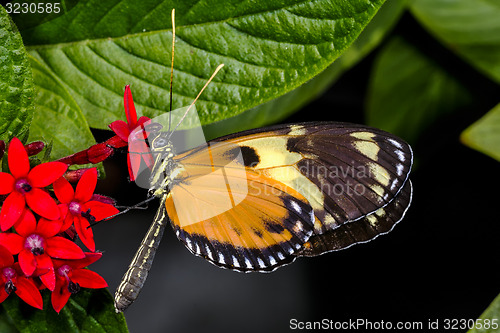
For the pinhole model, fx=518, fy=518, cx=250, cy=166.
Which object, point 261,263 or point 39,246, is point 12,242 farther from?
point 261,263

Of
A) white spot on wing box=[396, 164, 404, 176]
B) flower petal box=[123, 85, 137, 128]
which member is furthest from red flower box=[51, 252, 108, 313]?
white spot on wing box=[396, 164, 404, 176]

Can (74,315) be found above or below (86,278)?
below

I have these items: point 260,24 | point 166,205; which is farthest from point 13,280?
point 260,24

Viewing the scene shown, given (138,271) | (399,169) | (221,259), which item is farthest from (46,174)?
(399,169)

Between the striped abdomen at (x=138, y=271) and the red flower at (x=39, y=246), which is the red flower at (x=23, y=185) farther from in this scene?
the striped abdomen at (x=138, y=271)

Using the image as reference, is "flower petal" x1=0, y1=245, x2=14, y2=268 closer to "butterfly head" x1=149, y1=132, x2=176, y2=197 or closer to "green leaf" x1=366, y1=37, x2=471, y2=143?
"butterfly head" x1=149, y1=132, x2=176, y2=197

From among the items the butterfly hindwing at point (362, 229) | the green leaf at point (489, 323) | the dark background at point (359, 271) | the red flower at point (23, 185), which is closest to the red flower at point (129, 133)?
the red flower at point (23, 185)

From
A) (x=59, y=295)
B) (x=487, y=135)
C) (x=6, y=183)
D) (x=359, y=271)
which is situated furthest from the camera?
(x=359, y=271)
